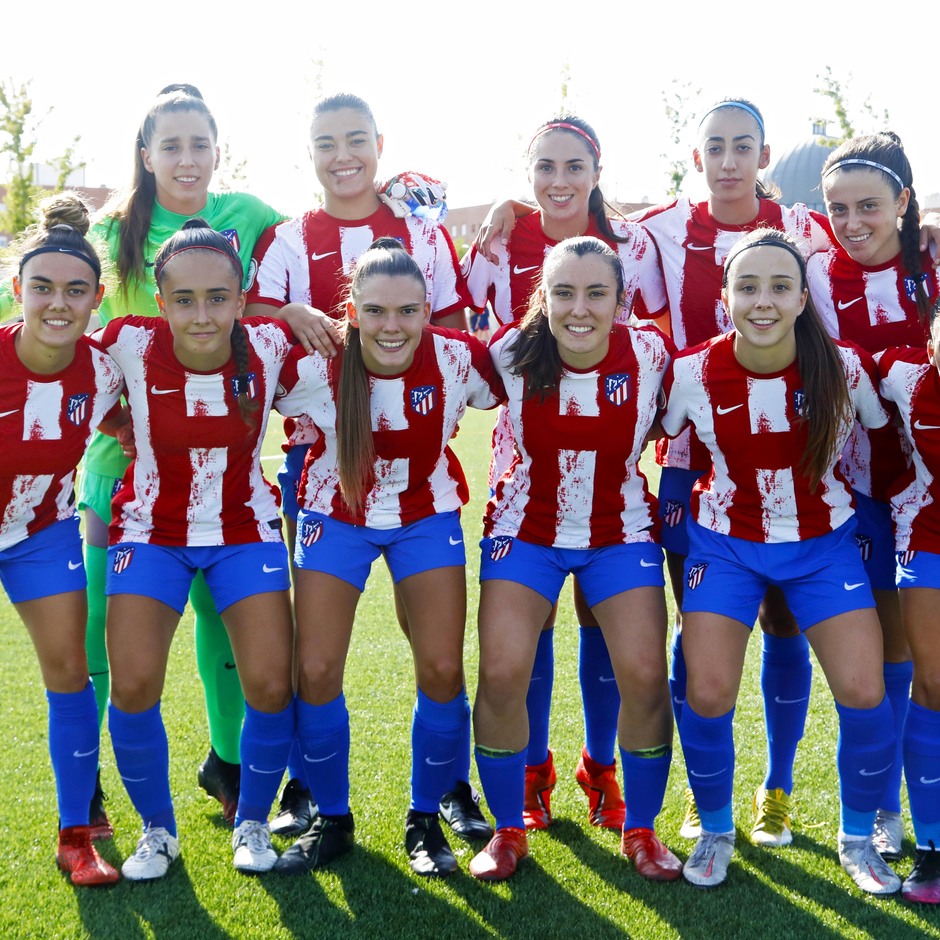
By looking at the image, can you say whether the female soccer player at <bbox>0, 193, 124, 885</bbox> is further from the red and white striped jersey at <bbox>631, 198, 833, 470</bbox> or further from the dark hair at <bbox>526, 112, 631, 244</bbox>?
the red and white striped jersey at <bbox>631, 198, 833, 470</bbox>

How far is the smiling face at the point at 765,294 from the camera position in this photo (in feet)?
10.7

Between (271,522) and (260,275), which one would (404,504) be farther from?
(260,275)

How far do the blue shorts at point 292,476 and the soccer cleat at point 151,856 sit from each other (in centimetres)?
116

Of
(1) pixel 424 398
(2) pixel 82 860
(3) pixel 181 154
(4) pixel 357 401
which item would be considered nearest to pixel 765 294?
(1) pixel 424 398

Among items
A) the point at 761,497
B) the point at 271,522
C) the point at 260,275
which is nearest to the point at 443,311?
the point at 260,275

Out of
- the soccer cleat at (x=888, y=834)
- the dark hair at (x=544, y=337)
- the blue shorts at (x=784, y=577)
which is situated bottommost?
the soccer cleat at (x=888, y=834)

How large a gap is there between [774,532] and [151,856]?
2.27m

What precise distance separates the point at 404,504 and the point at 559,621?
10.2 feet

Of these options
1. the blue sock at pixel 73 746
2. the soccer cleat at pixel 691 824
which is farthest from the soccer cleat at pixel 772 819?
the blue sock at pixel 73 746

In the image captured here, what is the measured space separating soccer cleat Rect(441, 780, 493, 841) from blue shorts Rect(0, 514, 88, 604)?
4.96ft

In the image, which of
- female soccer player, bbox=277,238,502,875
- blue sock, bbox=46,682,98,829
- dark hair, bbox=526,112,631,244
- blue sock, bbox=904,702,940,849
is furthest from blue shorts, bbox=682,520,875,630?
blue sock, bbox=46,682,98,829

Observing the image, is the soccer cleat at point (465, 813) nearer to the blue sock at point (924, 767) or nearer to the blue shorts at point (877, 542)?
the blue sock at point (924, 767)

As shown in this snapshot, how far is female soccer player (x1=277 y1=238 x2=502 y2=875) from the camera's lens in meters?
3.39

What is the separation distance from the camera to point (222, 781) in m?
3.91
